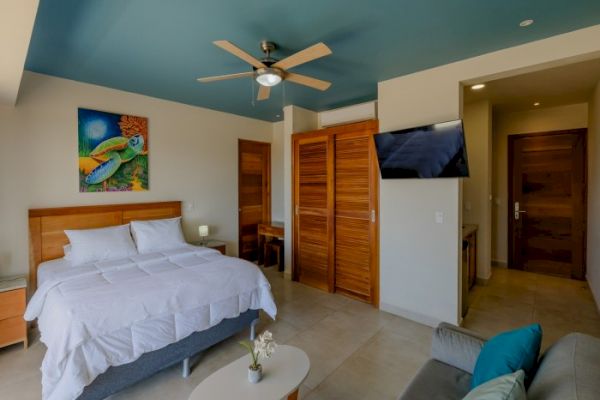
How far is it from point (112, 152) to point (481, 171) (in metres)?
4.95

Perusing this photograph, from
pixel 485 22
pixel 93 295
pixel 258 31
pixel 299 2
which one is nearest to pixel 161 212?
pixel 93 295

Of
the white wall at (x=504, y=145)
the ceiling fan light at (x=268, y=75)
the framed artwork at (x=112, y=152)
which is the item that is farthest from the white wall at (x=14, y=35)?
the white wall at (x=504, y=145)

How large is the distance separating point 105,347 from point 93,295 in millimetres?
397

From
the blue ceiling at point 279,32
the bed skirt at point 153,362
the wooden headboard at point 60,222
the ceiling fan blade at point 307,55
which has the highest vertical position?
the blue ceiling at point 279,32

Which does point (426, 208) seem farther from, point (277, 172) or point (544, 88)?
point (277, 172)

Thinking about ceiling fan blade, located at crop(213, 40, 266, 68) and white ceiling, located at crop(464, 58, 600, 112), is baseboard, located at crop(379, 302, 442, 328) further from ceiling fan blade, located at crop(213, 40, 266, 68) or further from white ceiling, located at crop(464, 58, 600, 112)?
ceiling fan blade, located at crop(213, 40, 266, 68)

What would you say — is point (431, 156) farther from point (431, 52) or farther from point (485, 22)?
point (485, 22)

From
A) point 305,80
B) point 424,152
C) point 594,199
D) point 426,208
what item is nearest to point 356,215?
point 426,208

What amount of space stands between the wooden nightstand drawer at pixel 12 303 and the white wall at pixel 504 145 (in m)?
6.32

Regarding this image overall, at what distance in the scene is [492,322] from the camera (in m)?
3.13

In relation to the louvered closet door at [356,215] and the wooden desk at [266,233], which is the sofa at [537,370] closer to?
the louvered closet door at [356,215]

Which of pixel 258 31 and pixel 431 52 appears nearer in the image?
pixel 258 31

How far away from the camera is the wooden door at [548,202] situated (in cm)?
439

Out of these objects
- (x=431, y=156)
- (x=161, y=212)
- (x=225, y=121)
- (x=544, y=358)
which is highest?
(x=225, y=121)
